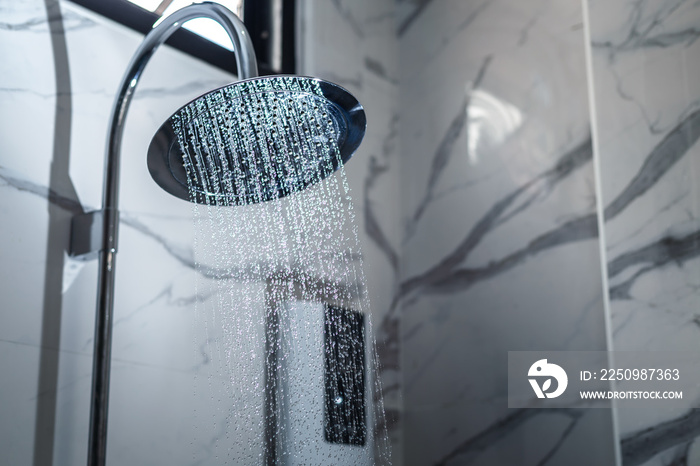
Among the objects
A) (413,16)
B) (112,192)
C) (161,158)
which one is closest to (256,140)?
(161,158)

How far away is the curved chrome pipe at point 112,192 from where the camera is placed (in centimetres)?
98

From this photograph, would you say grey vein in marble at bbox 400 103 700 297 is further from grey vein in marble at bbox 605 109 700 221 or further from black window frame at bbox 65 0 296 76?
black window frame at bbox 65 0 296 76

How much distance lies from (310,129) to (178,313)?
447 mm

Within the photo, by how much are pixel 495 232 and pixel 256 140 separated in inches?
27.9

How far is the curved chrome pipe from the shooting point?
3.21 feet

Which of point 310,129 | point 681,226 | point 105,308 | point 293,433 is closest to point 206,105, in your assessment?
point 310,129

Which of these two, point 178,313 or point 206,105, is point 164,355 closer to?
point 178,313

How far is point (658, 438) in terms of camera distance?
122 cm

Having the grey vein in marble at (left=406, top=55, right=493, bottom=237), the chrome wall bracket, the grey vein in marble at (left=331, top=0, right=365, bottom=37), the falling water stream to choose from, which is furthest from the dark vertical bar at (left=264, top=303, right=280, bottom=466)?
the grey vein in marble at (left=331, top=0, right=365, bottom=37)

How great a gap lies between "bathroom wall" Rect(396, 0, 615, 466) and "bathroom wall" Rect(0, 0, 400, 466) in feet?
1.42

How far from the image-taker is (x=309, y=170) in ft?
3.24

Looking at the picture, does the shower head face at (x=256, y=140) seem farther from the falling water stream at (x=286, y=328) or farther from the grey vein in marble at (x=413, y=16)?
the grey vein in marble at (x=413, y=16)

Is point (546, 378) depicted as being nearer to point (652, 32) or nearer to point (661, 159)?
point (661, 159)

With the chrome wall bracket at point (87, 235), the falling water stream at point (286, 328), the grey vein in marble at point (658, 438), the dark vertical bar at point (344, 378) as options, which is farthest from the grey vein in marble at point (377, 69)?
the grey vein in marble at point (658, 438)
